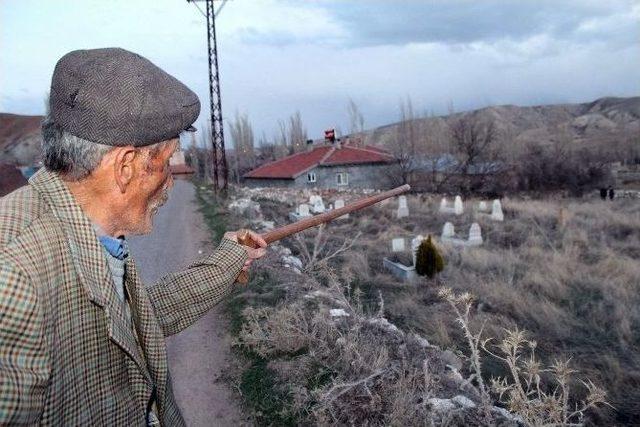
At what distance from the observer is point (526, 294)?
27.7ft

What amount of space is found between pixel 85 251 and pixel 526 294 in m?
8.55

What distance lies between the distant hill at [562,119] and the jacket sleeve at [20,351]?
2498 inches

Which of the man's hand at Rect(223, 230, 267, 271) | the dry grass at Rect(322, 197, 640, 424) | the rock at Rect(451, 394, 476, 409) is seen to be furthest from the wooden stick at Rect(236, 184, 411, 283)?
the dry grass at Rect(322, 197, 640, 424)

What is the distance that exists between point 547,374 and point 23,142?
1483 inches

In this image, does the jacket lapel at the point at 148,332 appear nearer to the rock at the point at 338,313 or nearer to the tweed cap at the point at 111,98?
the tweed cap at the point at 111,98

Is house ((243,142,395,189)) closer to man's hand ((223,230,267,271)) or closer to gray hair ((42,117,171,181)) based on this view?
man's hand ((223,230,267,271))

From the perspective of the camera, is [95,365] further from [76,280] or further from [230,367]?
[230,367]

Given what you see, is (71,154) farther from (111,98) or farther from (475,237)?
(475,237)

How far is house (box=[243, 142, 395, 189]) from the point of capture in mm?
34719

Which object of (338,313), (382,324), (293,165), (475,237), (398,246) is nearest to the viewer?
(382,324)

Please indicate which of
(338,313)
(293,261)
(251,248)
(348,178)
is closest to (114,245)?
(251,248)

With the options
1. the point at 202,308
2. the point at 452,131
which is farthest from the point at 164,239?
the point at 452,131

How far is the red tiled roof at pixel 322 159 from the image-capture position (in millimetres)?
35272

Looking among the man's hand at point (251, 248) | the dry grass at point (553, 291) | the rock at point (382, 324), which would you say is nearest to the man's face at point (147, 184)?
the man's hand at point (251, 248)
